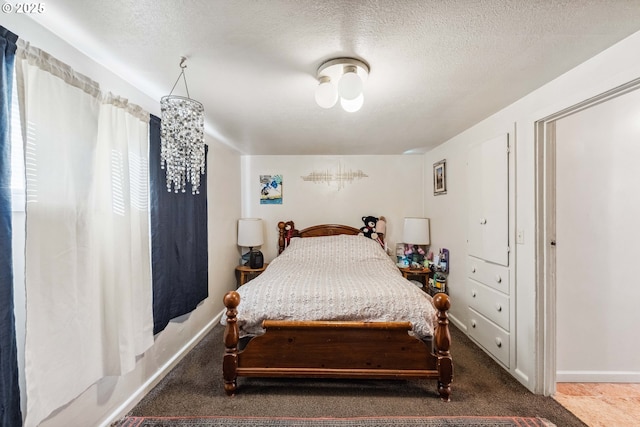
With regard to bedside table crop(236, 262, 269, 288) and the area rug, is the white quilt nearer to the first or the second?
the area rug

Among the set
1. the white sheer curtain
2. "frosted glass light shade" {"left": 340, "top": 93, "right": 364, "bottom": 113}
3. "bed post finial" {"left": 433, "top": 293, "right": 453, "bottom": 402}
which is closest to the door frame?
"bed post finial" {"left": 433, "top": 293, "right": 453, "bottom": 402}

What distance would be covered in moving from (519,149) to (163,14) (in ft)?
7.73

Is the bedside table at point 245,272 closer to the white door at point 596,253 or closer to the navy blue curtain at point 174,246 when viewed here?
the navy blue curtain at point 174,246

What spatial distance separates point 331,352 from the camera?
5.85 ft

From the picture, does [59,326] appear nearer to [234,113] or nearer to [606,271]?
[234,113]

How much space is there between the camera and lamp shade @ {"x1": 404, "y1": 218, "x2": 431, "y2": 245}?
3383 millimetres

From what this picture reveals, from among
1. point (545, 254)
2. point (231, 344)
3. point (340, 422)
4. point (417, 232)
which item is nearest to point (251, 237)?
point (231, 344)

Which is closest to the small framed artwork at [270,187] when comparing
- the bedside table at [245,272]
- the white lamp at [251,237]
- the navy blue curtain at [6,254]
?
the white lamp at [251,237]

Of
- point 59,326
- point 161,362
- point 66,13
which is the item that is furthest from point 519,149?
point 161,362

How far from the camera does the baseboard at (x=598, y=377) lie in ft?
6.40

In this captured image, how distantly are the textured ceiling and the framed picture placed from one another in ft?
3.76

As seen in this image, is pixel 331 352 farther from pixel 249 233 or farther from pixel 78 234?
pixel 249 233

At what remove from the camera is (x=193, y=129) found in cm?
153

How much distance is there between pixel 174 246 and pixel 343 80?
1.74 meters
